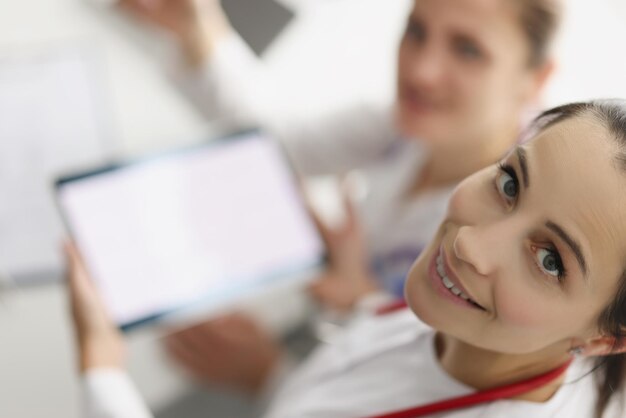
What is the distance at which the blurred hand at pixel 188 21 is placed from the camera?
72 centimetres

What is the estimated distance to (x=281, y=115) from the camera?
80 centimetres

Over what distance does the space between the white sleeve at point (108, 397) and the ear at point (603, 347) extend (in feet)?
1.09

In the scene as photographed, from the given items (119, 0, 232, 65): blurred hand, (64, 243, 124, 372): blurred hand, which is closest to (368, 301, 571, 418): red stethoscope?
(64, 243, 124, 372): blurred hand

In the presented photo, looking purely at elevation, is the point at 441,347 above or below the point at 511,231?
below

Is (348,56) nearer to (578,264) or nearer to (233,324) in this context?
(233,324)

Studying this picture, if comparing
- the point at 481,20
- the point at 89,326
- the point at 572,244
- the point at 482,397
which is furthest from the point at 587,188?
the point at 89,326

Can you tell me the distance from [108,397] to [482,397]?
0.28m

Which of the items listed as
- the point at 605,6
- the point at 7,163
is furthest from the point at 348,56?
the point at 7,163

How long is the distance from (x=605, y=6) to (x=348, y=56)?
345 millimetres

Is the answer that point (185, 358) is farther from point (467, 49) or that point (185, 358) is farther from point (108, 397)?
point (467, 49)

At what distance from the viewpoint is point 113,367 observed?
0.53 m

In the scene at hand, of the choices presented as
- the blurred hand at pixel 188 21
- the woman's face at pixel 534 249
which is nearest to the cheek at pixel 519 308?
the woman's face at pixel 534 249

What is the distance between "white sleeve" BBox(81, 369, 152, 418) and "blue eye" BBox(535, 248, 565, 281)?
33cm

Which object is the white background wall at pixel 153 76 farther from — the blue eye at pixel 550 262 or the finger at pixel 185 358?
the blue eye at pixel 550 262
